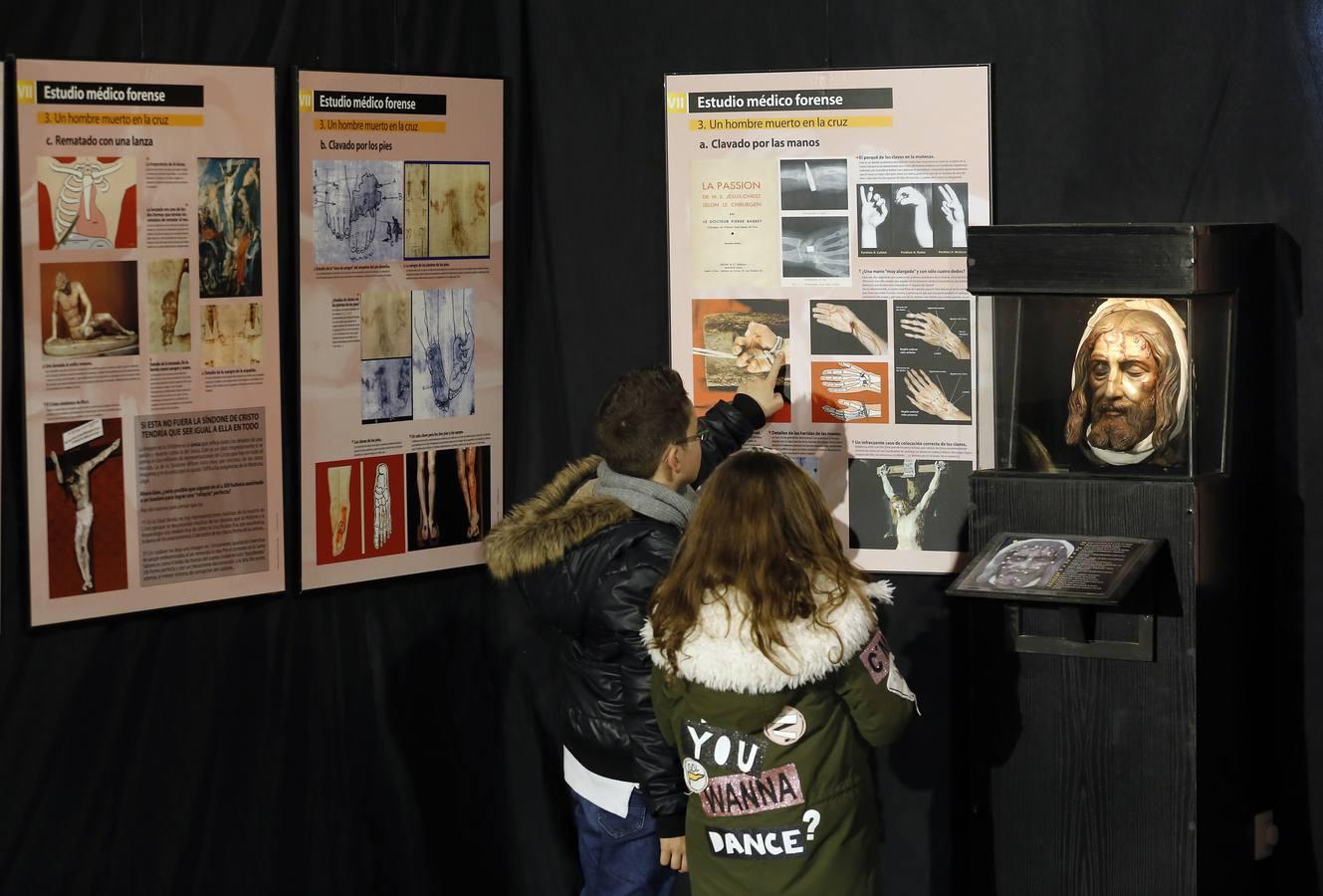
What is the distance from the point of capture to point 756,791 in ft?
8.96

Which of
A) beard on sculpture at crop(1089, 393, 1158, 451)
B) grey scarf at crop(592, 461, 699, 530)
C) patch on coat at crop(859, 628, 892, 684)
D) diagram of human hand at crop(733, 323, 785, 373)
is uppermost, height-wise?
diagram of human hand at crop(733, 323, 785, 373)

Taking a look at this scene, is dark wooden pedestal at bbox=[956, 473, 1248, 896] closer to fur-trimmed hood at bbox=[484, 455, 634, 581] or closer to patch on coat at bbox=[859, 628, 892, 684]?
patch on coat at bbox=[859, 628, 892, 684]

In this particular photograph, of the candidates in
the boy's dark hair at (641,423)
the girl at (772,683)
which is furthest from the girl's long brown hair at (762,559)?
the boy's dark hair at (641,423)

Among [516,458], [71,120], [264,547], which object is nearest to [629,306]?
[516,458]

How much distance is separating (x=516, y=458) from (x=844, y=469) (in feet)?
2.99

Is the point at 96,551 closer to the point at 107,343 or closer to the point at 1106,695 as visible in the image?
the point at 107,343

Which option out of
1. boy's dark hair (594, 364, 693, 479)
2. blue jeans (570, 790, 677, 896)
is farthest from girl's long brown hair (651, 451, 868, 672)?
blue jeans (570, 790, 677, 896)

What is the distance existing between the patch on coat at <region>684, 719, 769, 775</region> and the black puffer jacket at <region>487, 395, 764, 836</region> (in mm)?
223

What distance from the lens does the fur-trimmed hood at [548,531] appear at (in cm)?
305

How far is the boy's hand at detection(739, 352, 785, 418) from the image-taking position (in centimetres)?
389

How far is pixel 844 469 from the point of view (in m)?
3.90

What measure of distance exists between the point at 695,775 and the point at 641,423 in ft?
2.34

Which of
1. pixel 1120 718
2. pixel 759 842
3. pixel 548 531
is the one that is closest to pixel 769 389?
pixel 548 531

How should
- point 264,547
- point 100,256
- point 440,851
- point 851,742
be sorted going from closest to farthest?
1. point 851,742
2. point 100,256
3. point 264,547
4. point 440,851
